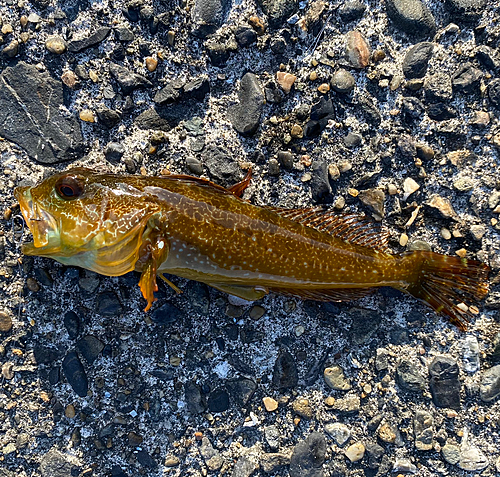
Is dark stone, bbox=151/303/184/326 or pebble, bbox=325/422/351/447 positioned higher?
dark stone, bbox=151/303/184/326

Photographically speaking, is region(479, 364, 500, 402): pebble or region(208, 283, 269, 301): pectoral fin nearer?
region(208, 283, 269, 301): pectoral fin

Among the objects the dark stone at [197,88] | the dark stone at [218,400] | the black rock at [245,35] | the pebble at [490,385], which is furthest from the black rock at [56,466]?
the black rock at [245,35]

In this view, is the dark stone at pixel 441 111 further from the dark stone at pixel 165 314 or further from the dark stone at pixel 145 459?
the dark stone at pixel 145 459

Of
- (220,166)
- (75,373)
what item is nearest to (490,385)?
(220,166)

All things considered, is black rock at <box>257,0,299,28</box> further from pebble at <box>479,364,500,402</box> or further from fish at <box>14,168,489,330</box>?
pebble at <box>479,364,500,402</box>

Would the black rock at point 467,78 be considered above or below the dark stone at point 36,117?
above

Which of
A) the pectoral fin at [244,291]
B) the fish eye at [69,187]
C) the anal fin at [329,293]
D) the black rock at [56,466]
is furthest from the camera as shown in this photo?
the black rock at [56,466]

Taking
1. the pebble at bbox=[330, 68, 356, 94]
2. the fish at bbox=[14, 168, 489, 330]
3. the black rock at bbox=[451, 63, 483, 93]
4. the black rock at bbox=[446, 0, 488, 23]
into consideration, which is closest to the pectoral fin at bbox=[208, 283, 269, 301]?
the fish at bbox=[14, 168, 489, 330]
